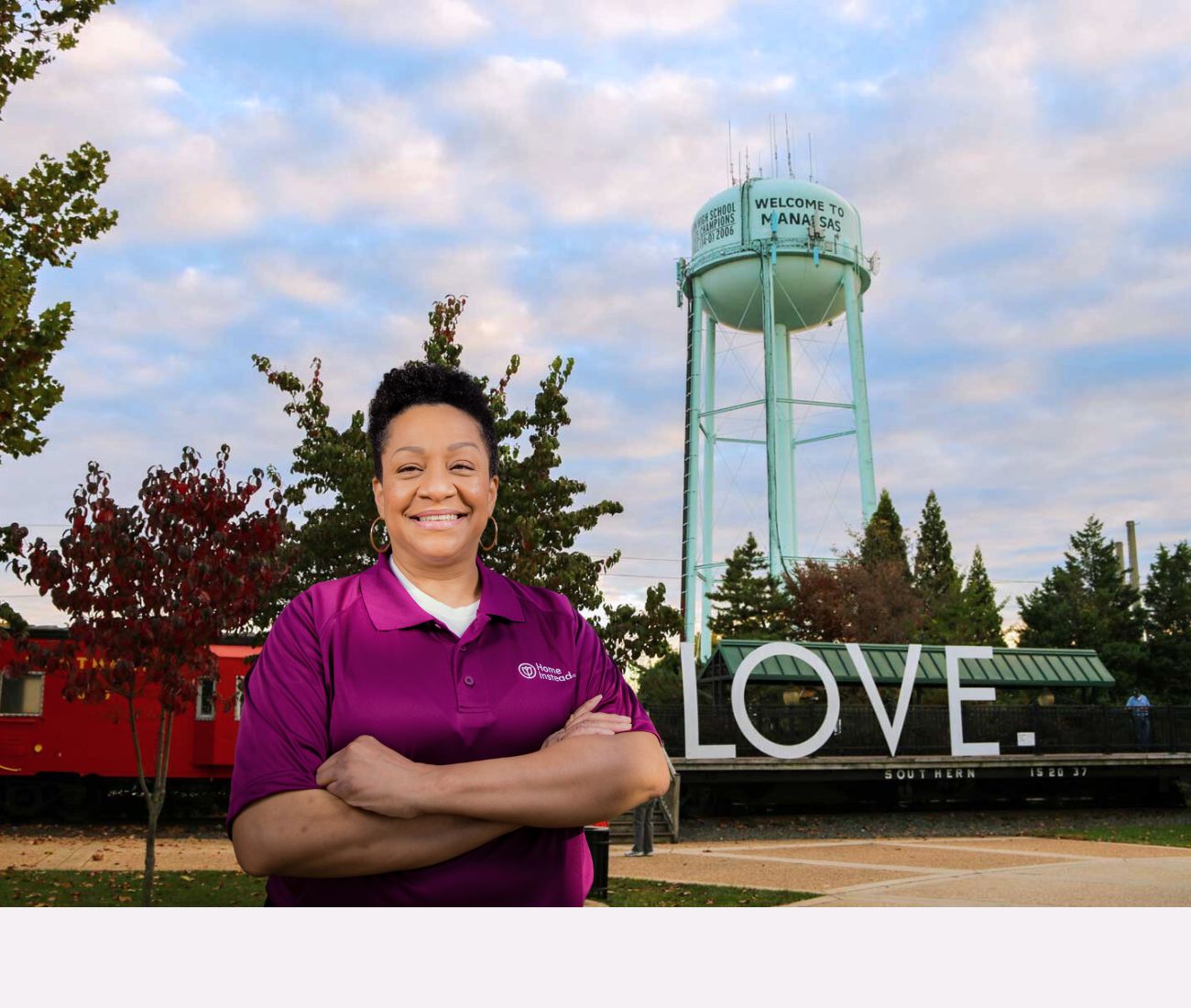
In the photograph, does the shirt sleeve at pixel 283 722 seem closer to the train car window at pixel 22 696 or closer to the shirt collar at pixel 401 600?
the shirt collar at pixel 401 600

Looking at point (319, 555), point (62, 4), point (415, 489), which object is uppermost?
point (62, 4)

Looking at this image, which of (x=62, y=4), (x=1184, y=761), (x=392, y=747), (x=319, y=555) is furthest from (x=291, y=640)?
(x=1184, y=761)

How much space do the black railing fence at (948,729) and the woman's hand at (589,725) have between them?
1747 cm

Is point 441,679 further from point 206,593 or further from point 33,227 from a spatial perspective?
point 33,227

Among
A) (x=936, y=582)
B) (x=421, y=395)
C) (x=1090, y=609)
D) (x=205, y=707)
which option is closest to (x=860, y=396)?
(x=1090, y=609)

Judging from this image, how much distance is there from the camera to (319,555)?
1453cm

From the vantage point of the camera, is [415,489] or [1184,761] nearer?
[415,489]

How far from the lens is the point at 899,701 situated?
20922 mm

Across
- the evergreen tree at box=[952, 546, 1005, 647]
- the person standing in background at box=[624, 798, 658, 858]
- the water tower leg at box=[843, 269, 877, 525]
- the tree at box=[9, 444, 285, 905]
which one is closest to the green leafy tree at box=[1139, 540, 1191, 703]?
the evergreen tree at box=[952, 546, 1005, 647]

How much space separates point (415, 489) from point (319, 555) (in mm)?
12472

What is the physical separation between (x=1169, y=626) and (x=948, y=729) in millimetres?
23187

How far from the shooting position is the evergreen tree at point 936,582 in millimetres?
41000

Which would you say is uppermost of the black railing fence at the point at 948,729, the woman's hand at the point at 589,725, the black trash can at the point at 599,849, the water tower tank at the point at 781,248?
the water tower tank at the point at 781,248

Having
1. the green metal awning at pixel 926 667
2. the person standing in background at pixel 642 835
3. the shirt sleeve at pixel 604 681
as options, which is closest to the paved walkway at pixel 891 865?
the person standing in background at pixel 642 835
